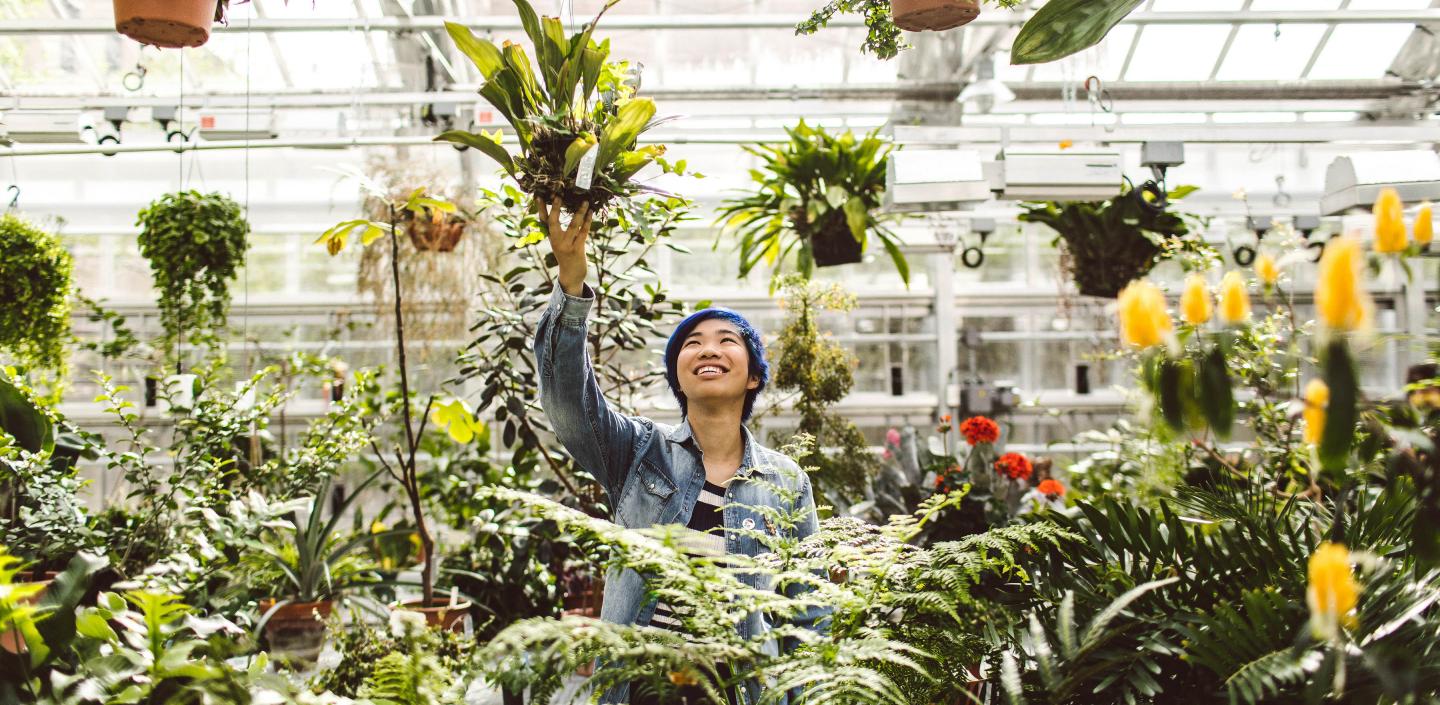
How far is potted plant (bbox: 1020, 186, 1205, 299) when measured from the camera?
459cm

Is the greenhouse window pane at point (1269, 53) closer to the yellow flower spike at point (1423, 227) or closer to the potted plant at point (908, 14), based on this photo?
the potted plant at point (908, 14)

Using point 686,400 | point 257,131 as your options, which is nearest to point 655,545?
point 686,400

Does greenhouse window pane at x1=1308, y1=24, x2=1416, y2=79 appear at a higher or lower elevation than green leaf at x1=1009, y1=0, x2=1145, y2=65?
higher

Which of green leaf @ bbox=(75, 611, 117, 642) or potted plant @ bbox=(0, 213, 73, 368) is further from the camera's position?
potted plant @ bbox=(0, 213, 73, 368)

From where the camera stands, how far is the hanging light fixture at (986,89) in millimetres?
6086

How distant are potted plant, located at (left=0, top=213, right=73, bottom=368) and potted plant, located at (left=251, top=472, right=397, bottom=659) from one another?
144cm

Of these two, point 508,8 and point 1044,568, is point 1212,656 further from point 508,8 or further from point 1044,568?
point 508,8

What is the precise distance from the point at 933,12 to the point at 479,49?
0.97 metres

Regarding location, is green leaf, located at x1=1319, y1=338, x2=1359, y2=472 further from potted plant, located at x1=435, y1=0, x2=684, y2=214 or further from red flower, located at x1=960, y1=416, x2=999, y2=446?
red flower, located at x1=960, y1=416, x2=999, y2=446

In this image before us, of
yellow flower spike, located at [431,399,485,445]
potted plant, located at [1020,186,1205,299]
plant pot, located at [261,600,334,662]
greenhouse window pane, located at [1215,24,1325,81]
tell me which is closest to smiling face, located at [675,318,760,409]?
yellow flower spike, located at [431,399,485,445]

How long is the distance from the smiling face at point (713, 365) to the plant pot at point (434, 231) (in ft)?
10.5

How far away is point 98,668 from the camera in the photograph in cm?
124

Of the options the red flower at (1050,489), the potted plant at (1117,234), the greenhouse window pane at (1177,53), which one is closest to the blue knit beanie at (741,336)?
the red flower at (1050,489)

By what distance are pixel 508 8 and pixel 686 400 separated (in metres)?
5.42
